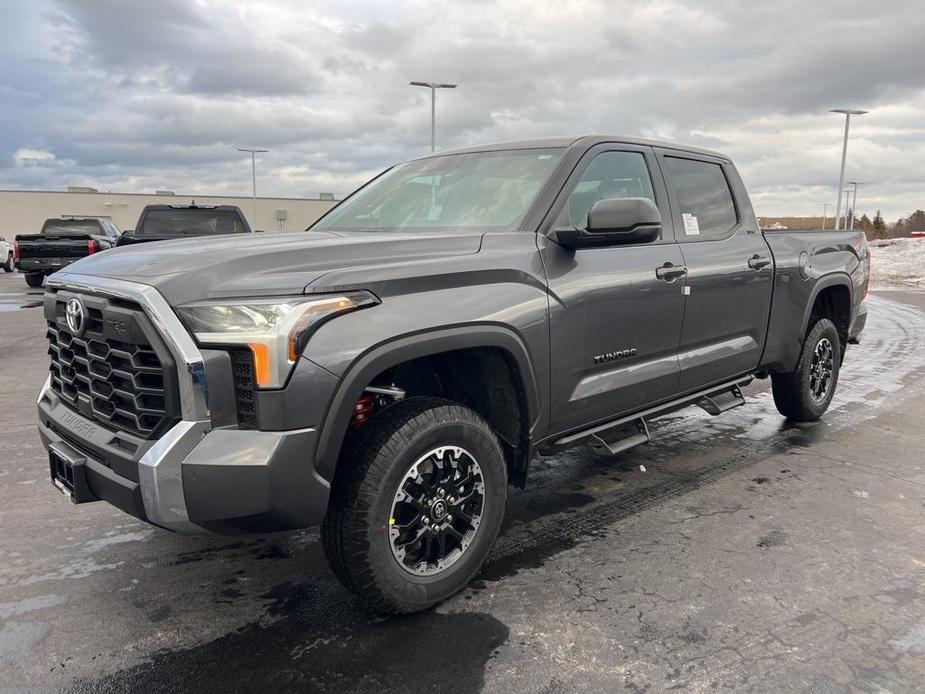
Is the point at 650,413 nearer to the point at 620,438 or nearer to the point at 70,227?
the point at 620,438

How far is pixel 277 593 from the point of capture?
3131 mm

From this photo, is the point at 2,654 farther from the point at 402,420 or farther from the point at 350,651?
the point at 402,420

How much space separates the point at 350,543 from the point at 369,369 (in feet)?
2.09

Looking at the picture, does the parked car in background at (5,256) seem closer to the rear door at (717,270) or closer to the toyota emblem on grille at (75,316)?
the toyota emblem on grille at (75,316)

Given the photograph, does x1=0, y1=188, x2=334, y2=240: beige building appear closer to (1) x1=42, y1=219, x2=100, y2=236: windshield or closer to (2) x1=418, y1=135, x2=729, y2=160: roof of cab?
(1) x1=42, y1=219, x2=100, y2=236: windshield

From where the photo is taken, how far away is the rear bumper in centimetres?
239

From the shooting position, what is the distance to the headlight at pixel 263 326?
2.40 metres

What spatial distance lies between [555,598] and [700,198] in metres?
2.72

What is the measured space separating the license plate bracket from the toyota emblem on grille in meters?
0.47

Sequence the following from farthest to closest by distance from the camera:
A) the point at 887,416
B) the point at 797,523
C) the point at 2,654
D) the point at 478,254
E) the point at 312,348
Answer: the point at 887,416 < the point at 797,523 < the point at 478,254 < the point at 2,654 < the point at 312,348

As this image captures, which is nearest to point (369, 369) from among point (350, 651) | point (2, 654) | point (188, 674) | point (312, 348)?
point (312, 348)

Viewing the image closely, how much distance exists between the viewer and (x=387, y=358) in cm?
265

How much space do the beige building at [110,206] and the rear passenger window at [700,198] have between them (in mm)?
52760

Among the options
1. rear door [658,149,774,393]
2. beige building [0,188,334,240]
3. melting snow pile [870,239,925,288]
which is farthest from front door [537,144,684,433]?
beige building [0,188,334,240]
